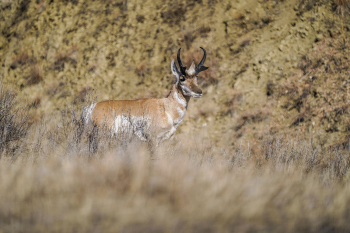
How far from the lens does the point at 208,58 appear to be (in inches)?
453

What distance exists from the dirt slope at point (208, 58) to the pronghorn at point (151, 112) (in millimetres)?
2588

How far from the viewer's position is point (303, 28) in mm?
10547

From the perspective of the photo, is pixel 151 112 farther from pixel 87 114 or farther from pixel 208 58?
pixel 208 58

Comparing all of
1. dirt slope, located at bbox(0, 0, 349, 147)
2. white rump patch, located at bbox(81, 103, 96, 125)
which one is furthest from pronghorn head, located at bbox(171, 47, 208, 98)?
dirt slope, located at bbox(0, 0, 349, 147)

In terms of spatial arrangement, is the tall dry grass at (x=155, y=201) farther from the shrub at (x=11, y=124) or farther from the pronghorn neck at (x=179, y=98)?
the pronghorn neck at (x=179, y=98)

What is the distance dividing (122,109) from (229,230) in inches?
184

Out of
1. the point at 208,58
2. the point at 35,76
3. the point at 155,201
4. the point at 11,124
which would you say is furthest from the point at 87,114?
the point at 35,76

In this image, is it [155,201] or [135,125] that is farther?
[135,125]

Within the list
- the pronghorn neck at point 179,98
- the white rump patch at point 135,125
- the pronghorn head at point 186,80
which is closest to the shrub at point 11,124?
the white rump patch at point 135,125

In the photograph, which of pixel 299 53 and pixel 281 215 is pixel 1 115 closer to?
pixel 281 215

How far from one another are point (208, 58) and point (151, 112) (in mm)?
5494

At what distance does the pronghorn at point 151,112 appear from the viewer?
21.0ft

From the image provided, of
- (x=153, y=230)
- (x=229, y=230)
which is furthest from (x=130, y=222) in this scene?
(x=229, y=230)

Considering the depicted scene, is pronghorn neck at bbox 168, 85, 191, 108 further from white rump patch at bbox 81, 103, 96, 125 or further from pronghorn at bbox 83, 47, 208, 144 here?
white rump patch at bbox 81, 103, 96, 125
